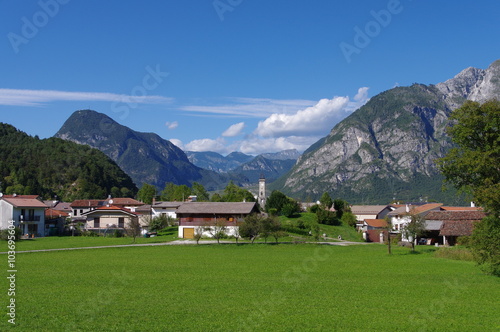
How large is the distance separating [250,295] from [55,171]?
519ft

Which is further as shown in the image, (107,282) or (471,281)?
(471,281)

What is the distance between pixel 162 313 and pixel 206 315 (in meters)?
1.70

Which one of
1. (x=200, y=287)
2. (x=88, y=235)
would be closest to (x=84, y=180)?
(x=88, y=235)

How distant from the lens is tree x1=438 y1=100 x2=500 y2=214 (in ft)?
124

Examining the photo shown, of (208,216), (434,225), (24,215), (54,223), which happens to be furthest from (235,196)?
(434,225)

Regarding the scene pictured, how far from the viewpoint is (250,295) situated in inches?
874

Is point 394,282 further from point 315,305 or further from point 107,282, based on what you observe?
point 107,282

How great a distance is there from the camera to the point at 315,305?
20.0 meters

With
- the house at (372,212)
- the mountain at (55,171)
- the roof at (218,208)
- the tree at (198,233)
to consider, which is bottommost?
the tree at (198,233)

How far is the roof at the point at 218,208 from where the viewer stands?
69375 mm

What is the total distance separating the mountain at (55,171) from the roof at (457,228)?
115 m

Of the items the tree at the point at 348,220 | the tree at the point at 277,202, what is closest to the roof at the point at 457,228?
the tree at the point at 348,220

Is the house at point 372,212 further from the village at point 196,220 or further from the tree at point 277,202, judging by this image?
the tree at point 277,202

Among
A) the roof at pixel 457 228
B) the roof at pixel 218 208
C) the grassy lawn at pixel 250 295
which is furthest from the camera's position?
the roof at pixel 218 208
